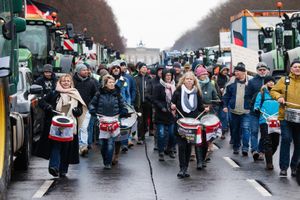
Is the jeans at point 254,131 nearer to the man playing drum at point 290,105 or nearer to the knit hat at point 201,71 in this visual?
the knit hat at point 201,71

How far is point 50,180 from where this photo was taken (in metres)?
13.4

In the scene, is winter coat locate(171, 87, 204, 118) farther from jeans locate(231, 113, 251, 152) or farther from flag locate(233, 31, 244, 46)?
flag locate(233, 31, 244, 46)

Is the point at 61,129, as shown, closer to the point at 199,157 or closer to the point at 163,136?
the point at 199,157

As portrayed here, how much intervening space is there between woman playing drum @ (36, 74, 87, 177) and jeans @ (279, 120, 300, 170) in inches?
124

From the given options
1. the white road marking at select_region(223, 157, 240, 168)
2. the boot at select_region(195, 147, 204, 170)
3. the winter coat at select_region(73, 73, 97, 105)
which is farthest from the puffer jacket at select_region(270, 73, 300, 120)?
the winter coat at select_region(73, 73, 97, 105)

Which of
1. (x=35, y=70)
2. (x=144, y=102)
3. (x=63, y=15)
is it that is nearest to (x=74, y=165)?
(x=144, y=102)

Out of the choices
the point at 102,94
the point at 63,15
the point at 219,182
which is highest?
the point at 63,15

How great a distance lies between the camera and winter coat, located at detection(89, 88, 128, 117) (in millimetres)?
14977

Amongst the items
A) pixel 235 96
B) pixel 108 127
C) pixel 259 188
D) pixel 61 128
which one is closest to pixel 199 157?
pixel 108 127

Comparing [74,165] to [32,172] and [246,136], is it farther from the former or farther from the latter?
[246,136]

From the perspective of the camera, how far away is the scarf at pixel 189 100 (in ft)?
47.1

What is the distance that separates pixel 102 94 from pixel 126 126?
1287 millimetres

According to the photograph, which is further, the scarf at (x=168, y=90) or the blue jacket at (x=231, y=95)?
the blue jacket at (x=231, y=95)

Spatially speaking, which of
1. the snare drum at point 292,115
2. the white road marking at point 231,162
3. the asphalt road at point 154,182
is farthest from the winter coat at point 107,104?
the snare drum at point 292,115
